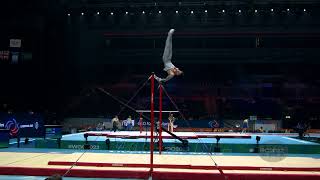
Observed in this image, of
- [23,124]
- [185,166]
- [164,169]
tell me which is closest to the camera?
[164,169]

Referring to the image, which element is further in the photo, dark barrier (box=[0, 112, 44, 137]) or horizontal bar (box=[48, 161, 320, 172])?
dark barrier (box=[0, 112, 44, 137])

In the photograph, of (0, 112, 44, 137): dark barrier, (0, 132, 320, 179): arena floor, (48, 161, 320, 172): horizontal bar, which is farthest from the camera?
(0, 112, 44, 137): dark barrier

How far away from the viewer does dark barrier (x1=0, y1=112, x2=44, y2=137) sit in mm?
15773

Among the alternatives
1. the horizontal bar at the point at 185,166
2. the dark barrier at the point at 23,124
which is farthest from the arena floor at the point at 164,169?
the dark barrier at the point at 23,124

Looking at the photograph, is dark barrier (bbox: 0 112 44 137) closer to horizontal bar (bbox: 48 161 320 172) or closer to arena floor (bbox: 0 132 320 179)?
arena floor (bbox: 0 132 320 179)

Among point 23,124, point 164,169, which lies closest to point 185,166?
point 164,169

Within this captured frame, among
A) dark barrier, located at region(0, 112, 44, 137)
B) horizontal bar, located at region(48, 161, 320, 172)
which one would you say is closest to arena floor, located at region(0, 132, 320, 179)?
horizontal bar, located at region(48, 161, 320, 172)

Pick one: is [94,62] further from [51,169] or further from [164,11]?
[51,169]

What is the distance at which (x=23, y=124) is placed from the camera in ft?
55.7

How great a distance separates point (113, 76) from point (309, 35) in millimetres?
15024

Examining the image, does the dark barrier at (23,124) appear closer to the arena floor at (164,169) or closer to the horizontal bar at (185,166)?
the arena floor at (164,169)

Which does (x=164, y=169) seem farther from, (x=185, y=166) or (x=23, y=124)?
(x=23, y=124)

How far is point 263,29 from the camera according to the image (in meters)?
25.6

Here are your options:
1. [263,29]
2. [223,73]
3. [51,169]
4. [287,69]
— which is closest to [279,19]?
[263,29]
